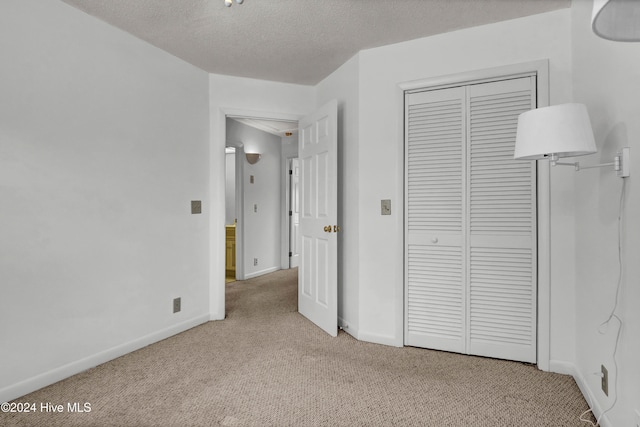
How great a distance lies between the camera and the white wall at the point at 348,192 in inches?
117

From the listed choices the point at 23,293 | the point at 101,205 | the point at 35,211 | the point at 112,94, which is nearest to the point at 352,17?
the point at 112,94

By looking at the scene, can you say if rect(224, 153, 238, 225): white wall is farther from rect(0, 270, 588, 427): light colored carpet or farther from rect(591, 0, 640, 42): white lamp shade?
rect(591, 0, 640, 42): white lamp shade

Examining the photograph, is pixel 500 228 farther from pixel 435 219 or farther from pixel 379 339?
pixel 379 339

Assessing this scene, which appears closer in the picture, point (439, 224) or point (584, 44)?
point (584, 44)

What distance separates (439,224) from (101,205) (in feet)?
7.93

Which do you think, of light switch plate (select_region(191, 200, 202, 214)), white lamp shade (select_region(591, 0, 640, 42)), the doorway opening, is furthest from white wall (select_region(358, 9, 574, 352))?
the doorway opening

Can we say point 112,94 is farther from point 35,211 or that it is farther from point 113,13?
point 35,211

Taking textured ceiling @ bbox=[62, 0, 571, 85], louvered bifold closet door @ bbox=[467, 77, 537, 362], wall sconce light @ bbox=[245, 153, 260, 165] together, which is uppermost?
textured ceiling @ bbox=[62, 0, 571, 85]

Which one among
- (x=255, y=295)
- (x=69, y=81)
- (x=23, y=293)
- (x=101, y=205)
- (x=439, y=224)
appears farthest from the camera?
(x=255, y=295)

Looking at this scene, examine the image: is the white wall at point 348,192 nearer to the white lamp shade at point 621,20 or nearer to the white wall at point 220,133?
the white wall at point 220,133

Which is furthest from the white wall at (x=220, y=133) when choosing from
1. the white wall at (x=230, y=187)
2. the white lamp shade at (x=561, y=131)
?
the white wall at (x=230, y=187)

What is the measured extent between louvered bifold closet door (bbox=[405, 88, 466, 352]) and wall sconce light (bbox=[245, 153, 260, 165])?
316 cm

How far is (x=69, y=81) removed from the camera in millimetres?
2291

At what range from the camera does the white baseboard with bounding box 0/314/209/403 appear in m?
2.01
